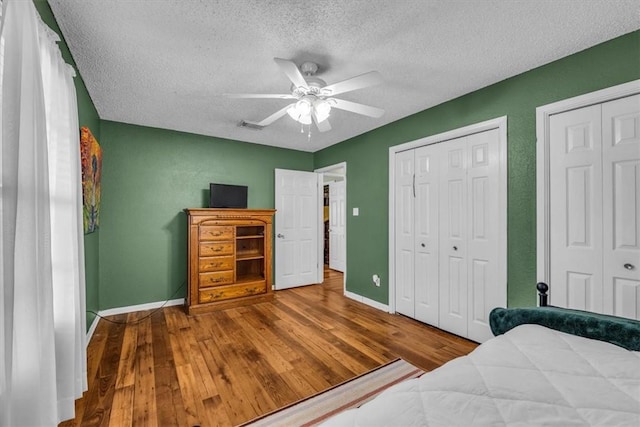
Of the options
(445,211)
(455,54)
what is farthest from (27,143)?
(445,211)

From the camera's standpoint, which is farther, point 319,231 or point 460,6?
point 319,231

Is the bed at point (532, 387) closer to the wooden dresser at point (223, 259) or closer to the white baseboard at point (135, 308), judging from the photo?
the wooden dresser at point (223, 259)

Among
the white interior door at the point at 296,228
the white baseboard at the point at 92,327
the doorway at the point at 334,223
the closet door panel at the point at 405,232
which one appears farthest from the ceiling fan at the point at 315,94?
the doorway at the point at 334,223

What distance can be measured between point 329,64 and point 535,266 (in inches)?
93.3

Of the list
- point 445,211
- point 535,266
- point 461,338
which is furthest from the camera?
point 445,211

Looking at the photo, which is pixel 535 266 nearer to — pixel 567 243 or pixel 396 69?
pixel 567 243

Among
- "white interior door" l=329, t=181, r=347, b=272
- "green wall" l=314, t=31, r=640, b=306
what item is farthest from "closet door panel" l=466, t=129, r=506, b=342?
"white interior door" l=329, t=181, r=347, b=272

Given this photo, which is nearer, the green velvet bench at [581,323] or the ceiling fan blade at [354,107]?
the green velvet bench at [581,323]

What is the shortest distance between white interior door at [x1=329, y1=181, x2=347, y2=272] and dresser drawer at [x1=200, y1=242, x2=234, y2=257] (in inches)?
123

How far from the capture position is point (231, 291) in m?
3.79

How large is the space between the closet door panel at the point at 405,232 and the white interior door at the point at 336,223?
2.88m

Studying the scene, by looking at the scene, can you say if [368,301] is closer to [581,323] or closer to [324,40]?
[581,323]

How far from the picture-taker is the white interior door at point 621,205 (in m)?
1.84

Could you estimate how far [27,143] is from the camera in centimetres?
109
